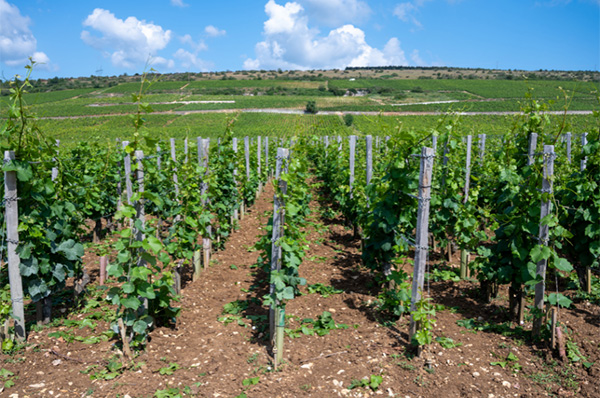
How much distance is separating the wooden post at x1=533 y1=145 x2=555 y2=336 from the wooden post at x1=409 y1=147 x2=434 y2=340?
108 cm

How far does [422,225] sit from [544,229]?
122 centimetres

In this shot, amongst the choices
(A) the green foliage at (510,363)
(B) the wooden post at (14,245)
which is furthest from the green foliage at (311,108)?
(A) the green foliage at (510,363)

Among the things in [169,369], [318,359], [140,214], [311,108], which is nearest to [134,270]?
[140,214]

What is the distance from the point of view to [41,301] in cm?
462

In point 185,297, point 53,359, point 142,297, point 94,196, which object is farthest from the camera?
point 94,196

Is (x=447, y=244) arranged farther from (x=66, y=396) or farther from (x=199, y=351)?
(x=66, y=396)

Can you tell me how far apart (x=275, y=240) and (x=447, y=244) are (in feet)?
12.6

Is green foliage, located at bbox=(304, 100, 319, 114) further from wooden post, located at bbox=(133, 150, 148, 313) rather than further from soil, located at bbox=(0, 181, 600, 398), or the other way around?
wooden post, located at bbox=(133, 150, 148, 313)

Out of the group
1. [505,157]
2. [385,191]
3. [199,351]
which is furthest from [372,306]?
[505,157]

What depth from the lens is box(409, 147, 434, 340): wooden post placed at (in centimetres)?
388

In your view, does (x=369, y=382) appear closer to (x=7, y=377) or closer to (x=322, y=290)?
(x=322, y=290)

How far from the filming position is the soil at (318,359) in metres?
3.38

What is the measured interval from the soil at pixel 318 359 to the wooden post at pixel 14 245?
0.27 metres

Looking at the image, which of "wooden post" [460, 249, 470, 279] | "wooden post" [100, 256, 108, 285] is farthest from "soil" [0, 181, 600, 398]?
"wooden post" [460, 249, 470, 279]
